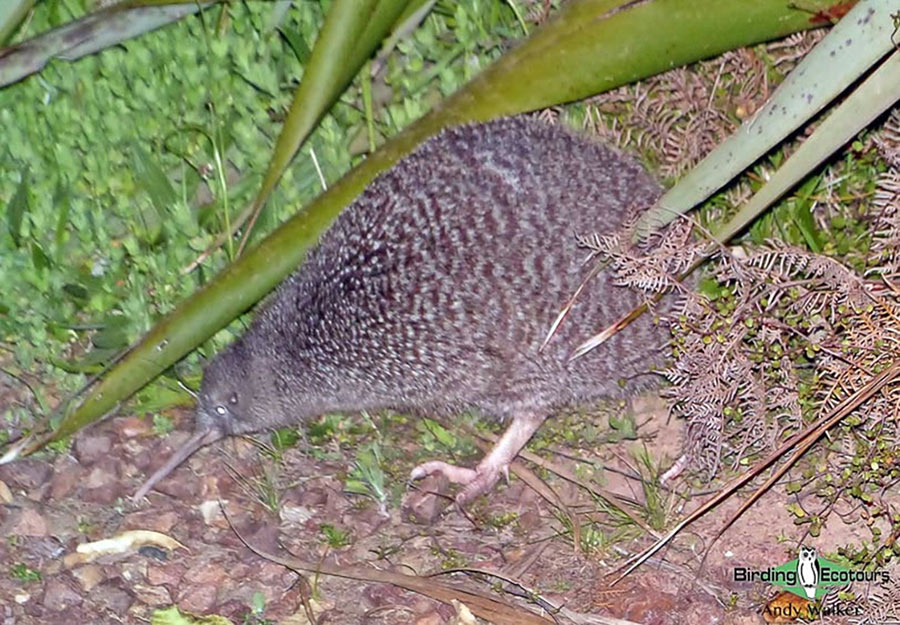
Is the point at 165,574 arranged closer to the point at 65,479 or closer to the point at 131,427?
the point at 65,479

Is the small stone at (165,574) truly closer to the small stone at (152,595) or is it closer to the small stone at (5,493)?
the small stone at (152,595)

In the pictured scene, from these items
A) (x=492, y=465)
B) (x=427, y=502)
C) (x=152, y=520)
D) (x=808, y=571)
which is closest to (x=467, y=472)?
(x=492, y=465)

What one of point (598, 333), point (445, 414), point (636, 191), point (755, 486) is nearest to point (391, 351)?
point (445, 414)

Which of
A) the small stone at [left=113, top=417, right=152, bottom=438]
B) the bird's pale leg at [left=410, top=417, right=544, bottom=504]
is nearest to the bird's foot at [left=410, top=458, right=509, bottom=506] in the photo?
the bird's pale leg at [left=410, top=417, right=544, bottom=504]

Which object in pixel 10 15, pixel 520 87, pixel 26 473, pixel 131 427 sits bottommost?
pixel 26 473

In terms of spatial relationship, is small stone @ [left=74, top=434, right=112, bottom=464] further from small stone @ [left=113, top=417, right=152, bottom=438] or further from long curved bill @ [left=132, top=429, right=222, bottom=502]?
long curved bill @ [left=132, top=429, right=222, bottom=502]
